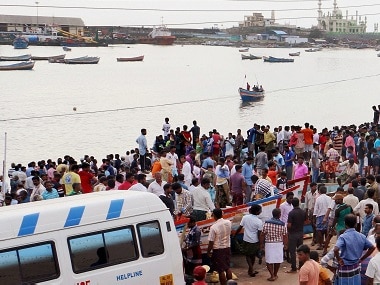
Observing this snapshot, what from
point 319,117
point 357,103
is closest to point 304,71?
point 357,103

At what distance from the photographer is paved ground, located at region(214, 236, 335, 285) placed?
1191cm

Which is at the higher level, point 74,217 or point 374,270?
point 74,217

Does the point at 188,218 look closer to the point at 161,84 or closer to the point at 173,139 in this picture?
the point at 173,139

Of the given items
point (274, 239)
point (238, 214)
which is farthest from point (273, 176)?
point (274, 239)

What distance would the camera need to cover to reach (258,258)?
13000 mm

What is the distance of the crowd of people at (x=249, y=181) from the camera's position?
1195cm

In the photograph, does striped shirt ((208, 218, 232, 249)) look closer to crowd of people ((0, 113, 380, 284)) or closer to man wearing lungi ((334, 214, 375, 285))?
crowd of people ((0, 113, 380, 284))

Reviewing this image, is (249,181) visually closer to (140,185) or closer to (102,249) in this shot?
(140,185)

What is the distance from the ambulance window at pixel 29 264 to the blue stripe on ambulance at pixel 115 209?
0.87m

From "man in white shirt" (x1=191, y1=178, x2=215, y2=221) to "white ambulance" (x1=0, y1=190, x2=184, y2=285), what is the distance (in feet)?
9.94

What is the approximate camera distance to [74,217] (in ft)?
28.8

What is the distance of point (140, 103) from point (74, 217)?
69908mm

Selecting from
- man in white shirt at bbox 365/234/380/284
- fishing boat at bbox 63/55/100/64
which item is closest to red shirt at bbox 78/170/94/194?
man in white shirt at bbox 365/234/380/284

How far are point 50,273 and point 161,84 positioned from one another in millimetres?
94232
